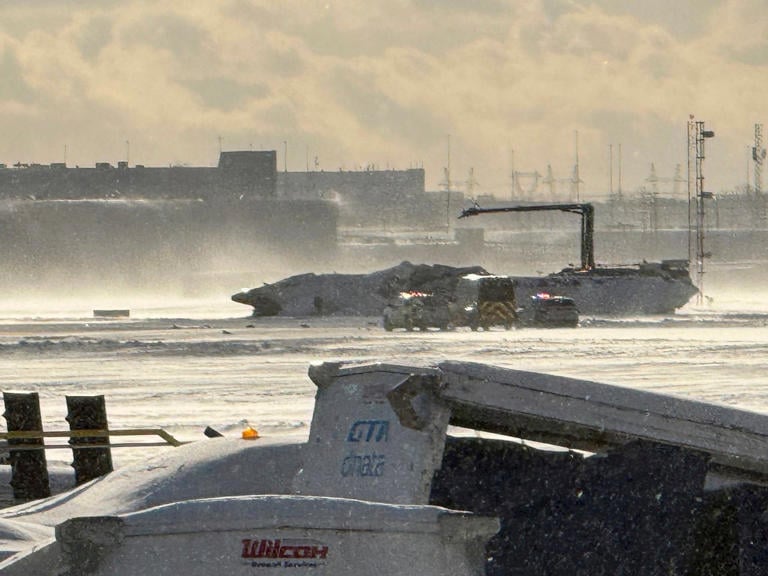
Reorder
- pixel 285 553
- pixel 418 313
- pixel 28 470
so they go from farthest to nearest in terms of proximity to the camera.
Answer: pixel 418 313 → pixel 28 470 → pixel 285 553

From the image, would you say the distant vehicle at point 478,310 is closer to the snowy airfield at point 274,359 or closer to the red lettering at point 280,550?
the snowy airfield at point 274,359

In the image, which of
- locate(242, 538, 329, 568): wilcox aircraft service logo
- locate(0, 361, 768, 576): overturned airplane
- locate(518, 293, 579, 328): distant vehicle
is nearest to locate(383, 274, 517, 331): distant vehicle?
locate(518, 293, 579, 328): distant vehicle

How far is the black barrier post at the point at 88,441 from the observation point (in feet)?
43.6

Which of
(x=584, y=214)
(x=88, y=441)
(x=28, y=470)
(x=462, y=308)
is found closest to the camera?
(x=28, y=470)

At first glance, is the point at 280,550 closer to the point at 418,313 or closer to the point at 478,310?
the point at 418,313

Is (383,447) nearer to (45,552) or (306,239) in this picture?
(45,552)

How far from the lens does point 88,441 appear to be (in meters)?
13.6

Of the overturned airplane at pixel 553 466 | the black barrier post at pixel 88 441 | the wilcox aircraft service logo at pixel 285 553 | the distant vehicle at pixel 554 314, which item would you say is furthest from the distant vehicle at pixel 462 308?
the wilcox aircraft service logo at pixel 285 553

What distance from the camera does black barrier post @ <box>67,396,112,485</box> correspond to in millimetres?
13289

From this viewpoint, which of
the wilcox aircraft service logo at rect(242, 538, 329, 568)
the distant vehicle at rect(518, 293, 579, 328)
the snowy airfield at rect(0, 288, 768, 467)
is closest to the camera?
the wilcox aircraft service logo at rect(242, 538, 329, 568)

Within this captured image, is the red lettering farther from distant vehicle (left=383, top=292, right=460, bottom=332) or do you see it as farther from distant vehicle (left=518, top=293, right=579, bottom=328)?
distant vehicle (left=518, top=293, right=579, bottom=328)

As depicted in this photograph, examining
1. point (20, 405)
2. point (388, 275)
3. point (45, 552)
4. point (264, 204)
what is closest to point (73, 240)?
point (264, 204)

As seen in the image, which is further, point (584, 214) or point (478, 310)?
point (584, 214)

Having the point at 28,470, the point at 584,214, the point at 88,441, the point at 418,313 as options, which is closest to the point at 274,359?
the point at 418,313
